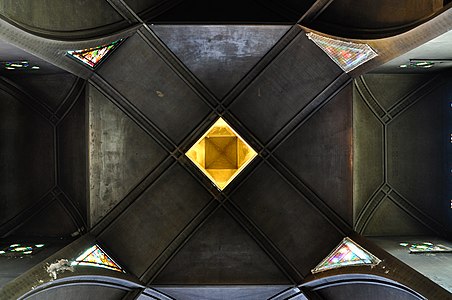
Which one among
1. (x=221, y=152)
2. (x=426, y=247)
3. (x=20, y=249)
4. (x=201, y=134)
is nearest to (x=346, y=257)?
(x=426, y=247)

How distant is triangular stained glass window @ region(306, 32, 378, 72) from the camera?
34.8ft

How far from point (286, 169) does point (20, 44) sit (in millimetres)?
9017

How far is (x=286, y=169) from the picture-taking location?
13852 millimetres

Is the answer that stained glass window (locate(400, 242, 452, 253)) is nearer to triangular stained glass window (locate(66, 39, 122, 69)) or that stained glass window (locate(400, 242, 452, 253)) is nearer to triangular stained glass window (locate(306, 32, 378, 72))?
triangular stained glass window (locate(306, 32, 378, 72))

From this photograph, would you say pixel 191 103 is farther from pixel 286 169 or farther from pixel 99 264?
pixel 99 264

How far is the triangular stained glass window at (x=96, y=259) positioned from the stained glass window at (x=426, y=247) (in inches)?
342

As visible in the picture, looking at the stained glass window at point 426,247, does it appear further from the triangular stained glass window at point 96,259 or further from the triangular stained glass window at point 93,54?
the triangular stained glass window at point 93,54

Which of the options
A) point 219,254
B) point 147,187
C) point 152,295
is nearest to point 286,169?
point 219,254

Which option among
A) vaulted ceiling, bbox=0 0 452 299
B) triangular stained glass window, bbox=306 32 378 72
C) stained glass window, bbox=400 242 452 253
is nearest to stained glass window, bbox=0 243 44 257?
vaulted ceiling, bbox=0 0 452 299

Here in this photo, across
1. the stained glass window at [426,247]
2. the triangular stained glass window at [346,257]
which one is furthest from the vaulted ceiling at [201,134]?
the stained glass window at [426,247]

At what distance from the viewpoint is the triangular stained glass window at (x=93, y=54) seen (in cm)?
1088

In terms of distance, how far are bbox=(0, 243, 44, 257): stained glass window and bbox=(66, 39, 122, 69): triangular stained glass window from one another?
543 cm

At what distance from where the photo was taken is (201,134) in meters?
13.9

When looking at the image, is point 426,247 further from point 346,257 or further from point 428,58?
point 428,58
